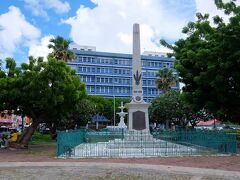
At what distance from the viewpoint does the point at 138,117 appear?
2586 cm

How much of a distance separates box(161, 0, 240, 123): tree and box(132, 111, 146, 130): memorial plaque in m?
3.33

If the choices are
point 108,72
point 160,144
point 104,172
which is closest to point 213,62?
point 160,144

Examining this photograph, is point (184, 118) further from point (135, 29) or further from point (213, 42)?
point (213, 42)

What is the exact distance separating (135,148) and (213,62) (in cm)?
684

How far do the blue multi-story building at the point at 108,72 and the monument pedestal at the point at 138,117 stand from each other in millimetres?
75735

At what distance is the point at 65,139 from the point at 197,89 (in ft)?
29.2

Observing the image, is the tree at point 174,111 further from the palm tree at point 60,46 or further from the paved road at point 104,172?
the paved road at point 104,172

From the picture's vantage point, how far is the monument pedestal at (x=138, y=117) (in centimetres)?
2552

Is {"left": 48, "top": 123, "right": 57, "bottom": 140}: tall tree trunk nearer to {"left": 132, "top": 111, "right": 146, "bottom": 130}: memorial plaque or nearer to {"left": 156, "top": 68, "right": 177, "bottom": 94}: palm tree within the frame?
{"left": 132, "top": 111, "right": 146, "bottom": 130}: memorial plaque

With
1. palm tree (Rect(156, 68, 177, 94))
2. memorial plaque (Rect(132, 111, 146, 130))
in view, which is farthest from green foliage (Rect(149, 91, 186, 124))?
memorial plaque (Rect(132, 111, 146, 130))

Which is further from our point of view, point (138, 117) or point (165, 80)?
point (165, 80)

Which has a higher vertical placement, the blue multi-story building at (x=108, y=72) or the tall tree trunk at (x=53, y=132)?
the blue multi-story building at (x=108, y=72)

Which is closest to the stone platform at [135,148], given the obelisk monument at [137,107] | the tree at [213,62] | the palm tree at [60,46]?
the obelisk monument at [137,107]

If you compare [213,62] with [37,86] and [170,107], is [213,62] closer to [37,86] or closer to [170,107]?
[37,86]
